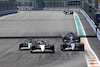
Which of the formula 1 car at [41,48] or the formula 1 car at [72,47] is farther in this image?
the formula 1 car at [72,47]

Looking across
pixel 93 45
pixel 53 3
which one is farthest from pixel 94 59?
pixel 53 3

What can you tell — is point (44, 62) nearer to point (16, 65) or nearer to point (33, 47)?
point (16, 65)

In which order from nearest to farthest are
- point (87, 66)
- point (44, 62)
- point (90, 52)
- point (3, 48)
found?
point (87, 66) → point (44, 62) → point (90, 52) → point (3, 48)

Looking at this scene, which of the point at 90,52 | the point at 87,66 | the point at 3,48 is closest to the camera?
the point at 87,66

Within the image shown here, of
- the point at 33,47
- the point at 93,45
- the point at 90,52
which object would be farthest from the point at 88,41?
the point at 33,47

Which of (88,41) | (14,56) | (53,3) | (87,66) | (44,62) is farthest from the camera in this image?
(53,3)

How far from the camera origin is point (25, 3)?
11456 centimetres

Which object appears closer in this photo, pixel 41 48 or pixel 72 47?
pixel 41 48

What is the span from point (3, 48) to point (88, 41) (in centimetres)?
903

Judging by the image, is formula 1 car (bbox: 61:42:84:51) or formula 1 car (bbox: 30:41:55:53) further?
formula 1 car (bbox: 61:42:84:51)

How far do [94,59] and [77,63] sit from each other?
198 cm

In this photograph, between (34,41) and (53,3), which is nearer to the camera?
(34,41)

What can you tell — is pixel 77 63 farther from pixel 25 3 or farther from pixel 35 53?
pixel 25 3

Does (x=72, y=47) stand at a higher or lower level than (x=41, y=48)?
lower
